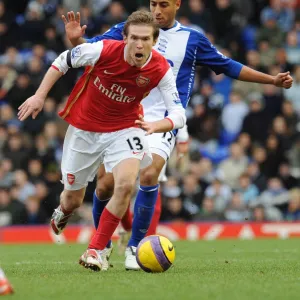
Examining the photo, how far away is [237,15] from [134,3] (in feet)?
8.23

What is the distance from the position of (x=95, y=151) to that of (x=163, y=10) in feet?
6.30

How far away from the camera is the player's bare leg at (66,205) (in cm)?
922

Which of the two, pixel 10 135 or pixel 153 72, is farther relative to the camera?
pixel 10 135

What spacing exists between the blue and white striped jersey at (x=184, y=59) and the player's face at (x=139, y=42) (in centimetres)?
158

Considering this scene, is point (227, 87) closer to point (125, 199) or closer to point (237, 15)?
point (237, 15)

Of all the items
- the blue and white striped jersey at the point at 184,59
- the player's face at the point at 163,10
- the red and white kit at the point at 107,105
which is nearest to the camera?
the red and white kit at the point at 107,105

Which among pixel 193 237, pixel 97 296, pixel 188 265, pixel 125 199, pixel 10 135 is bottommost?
pixel 193 237

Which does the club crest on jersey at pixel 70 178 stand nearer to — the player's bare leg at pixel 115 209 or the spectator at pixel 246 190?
the player's bare leg at pixel 115 209

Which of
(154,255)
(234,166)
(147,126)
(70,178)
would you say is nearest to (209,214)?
(234,166)

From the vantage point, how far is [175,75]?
32.6 feet

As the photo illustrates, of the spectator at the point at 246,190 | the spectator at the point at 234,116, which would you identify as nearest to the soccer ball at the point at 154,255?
the spectator at the point at 246,190

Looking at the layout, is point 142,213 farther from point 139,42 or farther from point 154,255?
point 139,42

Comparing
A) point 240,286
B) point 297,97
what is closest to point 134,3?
point 297,97

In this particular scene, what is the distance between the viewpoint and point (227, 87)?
1988 cm
